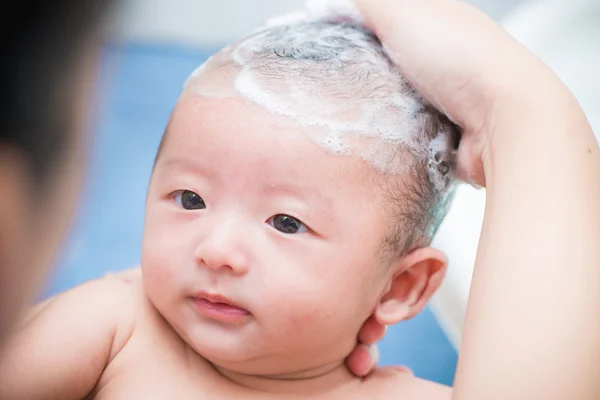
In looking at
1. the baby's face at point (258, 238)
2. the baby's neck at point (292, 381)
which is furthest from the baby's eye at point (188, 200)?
the baby's neck at point (292, 381)

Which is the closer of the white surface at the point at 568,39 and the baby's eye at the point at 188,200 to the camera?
the baby's eye at the point at 188,200

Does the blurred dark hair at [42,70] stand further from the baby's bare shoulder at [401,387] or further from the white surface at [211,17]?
the white surface at [211,17]

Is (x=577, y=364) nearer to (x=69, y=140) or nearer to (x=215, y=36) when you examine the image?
(x=69, y=140)

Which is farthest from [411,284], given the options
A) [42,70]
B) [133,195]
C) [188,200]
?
[133,195]

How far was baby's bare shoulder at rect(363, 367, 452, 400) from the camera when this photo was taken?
921mm

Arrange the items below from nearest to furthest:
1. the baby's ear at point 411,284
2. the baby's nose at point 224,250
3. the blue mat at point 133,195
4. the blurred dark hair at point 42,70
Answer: the blurred dark hair at point 42,70 → the baby's nose at point 224,250 → the baby's ear at point 411,284 → the blue mat at point 133,195

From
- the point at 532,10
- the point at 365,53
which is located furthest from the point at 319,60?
the point at 532,10

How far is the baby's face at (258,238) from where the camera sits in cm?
81

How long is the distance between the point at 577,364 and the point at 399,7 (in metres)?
0.48

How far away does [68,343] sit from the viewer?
2.74 ft

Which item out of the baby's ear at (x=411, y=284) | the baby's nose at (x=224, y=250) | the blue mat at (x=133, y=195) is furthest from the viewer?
the blue mat at (x=133, y=195)

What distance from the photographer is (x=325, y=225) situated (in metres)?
0.83

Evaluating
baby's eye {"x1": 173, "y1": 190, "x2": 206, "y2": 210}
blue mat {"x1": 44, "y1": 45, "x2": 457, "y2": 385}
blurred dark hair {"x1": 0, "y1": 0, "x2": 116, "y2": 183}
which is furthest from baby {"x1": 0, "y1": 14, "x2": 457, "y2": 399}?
blurred dark hair {"x1": 0, "y1": 0, "x2": 116, "y2": 183}

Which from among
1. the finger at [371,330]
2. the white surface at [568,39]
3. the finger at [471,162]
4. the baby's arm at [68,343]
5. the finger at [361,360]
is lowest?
the baby's arm at [68,343]
